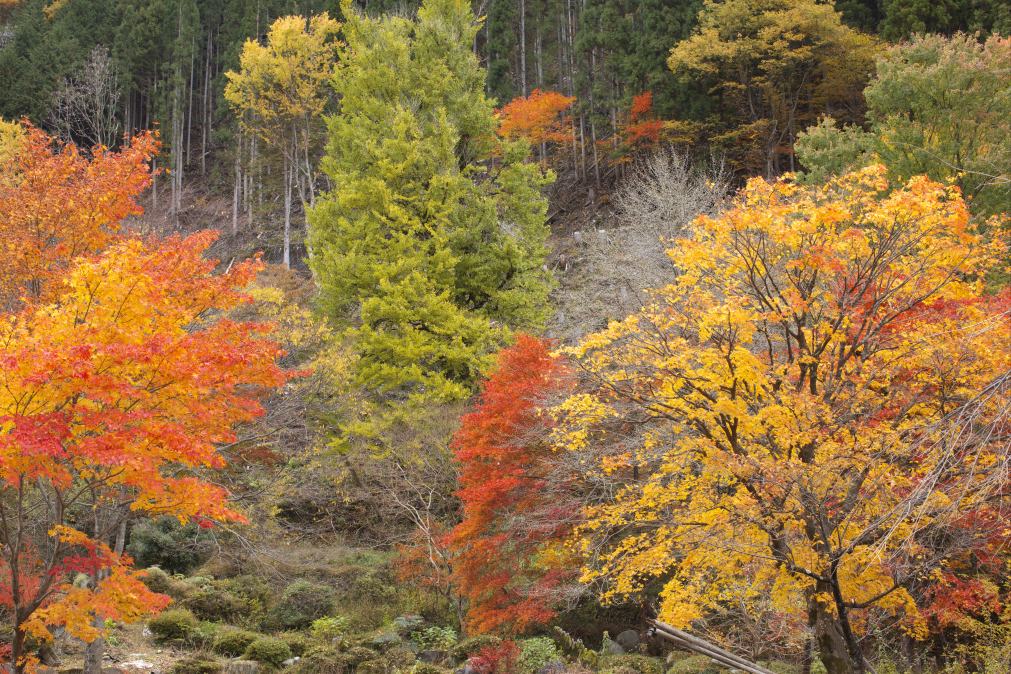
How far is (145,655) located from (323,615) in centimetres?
355

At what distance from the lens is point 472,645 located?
44.3ft

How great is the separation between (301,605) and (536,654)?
18.2 ft

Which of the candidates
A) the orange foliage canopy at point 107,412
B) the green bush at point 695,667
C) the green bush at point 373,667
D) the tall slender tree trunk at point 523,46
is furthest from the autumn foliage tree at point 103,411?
the tall slender tree trunk at point 523,46

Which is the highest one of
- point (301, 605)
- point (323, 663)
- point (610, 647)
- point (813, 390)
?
point (813, 390)

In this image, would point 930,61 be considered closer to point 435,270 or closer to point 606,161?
Answer: point 435,270

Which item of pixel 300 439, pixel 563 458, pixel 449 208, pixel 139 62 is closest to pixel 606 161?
pixel 449 208

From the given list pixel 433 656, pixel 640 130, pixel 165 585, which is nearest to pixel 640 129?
pixel 640 130

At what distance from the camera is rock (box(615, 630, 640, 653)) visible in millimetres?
14773

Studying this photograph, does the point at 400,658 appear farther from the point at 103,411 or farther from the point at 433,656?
the point at 103,411

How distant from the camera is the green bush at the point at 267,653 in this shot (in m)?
13.6

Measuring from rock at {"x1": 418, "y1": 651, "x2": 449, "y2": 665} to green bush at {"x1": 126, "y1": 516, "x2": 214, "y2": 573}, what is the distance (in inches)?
249

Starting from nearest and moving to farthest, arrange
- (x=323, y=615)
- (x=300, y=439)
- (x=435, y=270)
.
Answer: (x=323, y=615)
(x=300, y=439)
(x=435, y=270)

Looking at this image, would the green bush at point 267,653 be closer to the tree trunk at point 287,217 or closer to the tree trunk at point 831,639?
the tree trunk at point 831,639

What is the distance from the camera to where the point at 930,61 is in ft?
60.8
